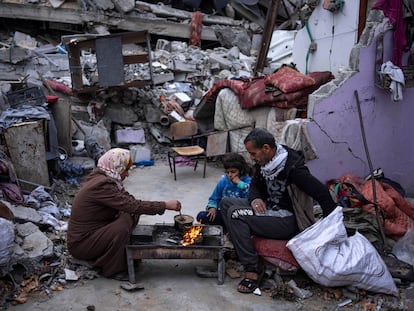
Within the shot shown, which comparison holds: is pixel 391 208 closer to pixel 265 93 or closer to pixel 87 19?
pixel 265 93

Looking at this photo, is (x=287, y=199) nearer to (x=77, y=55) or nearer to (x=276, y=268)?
(x=276, y=268)

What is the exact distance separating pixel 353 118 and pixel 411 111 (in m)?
1.01

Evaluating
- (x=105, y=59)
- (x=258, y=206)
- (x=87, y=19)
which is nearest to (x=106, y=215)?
(x=258, y=206)

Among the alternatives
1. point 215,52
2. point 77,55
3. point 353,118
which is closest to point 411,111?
point 353,118

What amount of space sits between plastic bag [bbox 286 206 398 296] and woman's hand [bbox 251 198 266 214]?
1.43 ft

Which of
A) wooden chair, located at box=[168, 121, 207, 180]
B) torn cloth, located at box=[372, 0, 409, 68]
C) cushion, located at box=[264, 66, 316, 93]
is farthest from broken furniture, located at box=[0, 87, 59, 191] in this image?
torn cloth, located at box=[372, 0, 409, 68]

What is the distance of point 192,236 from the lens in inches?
166

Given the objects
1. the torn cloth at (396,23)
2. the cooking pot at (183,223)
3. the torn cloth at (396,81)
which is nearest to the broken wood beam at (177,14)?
the torn cloth at (396,23)

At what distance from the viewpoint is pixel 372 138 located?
609 cm

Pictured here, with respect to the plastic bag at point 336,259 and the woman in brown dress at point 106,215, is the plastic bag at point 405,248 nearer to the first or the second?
the plastic bag at point 336,259

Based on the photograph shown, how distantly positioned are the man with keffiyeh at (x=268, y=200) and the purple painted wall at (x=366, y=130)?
176 cm

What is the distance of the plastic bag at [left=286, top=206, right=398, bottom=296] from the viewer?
3742mm

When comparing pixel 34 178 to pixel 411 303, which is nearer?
pixel 411 303

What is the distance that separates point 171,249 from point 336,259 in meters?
1.53
